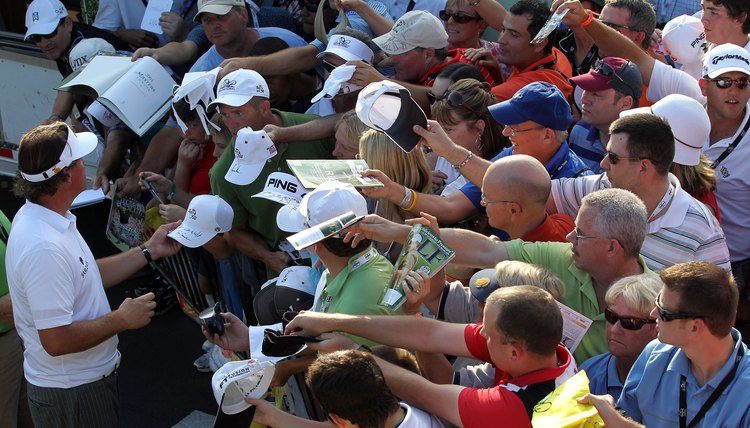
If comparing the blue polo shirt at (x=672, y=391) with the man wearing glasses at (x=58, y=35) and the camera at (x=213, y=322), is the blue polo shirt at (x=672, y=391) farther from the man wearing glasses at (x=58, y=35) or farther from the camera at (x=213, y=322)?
the man wearing glasses at (x=58, y=35)

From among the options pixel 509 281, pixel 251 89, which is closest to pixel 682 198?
pixel 509 281

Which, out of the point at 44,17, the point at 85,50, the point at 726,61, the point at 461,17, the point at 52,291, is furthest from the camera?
the point at 44,17

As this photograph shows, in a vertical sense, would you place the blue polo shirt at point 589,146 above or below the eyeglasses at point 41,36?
above

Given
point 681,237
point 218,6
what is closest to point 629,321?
point 681,237

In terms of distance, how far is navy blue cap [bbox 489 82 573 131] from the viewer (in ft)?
13.0

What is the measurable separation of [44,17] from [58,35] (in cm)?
17

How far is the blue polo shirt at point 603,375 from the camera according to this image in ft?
9.50

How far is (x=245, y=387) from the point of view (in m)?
2.85

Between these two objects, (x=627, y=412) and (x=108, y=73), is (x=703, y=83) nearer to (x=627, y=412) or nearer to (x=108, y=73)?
(x=627, y=412)

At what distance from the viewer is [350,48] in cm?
521

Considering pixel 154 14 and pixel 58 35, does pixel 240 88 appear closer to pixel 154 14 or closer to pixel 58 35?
pixel 154 14

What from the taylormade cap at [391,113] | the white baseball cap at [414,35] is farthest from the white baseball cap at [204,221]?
the white baseball cap at [414,35]

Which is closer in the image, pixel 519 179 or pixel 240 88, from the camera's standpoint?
pixel 519 179

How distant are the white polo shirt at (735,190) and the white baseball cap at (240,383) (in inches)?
105
